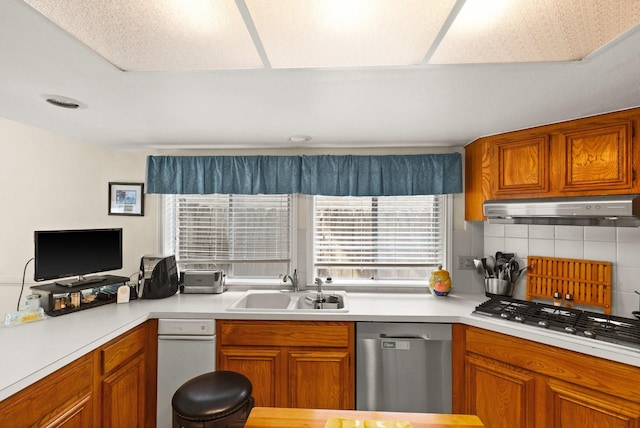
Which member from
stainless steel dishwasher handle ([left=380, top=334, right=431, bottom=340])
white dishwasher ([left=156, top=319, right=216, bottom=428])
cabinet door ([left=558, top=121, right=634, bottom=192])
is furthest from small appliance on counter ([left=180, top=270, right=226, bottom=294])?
cabinet door ([left=558, top=121, right=634, bottom=192])

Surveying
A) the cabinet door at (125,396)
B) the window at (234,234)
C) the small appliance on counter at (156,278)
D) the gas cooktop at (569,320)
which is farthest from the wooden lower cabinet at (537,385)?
the small appliance on counter at (156,278)

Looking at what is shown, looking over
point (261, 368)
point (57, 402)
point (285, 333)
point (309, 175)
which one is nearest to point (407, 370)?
point (285, 333)

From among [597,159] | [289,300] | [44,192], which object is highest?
[597,159]

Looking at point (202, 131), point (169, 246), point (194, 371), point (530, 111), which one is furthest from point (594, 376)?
point (169, 246)

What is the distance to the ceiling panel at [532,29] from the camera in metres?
0.87

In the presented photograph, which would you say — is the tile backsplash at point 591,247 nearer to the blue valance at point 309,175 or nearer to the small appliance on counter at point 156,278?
the blue valance at point 309,175

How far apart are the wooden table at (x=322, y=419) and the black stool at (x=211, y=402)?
34 cm

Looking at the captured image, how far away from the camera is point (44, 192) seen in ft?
8.54

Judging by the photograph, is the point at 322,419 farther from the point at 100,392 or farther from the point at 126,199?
the point at 126,199

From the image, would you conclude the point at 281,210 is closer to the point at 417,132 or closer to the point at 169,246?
the point at 169,246

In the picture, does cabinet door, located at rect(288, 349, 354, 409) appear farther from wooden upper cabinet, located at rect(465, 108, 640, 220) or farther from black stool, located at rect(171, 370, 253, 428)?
wooden upper cabinet, located at rect(465, 108, 640, 220)

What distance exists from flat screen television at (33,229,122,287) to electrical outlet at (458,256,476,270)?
8.94 ft

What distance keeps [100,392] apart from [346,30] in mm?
2117

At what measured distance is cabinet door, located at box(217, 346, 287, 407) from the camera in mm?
2088
